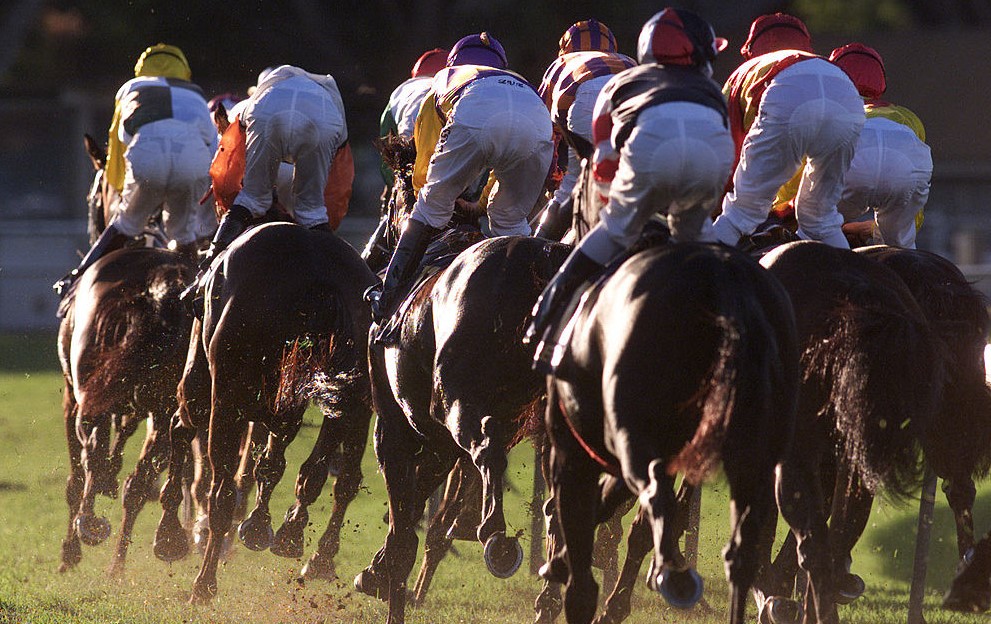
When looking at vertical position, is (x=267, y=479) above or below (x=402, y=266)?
below

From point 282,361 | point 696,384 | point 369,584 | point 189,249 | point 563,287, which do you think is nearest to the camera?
point 696,384

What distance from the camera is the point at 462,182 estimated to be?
6152mm

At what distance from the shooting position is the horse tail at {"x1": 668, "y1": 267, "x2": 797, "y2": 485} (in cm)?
409

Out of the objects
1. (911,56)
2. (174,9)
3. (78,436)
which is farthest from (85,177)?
(78,436)

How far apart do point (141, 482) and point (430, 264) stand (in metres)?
2.34

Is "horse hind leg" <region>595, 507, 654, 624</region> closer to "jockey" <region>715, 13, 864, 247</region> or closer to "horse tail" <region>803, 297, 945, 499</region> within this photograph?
"horse tail" <region>803, 297, 945, 499</region>

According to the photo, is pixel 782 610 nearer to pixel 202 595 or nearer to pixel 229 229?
pixel 202 595

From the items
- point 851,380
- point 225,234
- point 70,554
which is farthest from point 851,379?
point 70,554

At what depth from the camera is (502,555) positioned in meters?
5.18

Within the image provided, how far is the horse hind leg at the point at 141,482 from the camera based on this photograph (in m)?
7.54

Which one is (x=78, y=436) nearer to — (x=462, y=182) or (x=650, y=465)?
(x=462, y=182)

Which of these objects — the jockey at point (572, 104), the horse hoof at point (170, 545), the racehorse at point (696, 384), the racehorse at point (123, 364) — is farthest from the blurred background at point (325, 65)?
the racehorse at point (696, 384)

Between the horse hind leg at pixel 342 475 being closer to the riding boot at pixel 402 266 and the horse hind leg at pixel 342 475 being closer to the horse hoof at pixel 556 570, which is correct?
the riding boot at pixel 402 266

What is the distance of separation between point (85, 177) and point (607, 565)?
1766 cm
